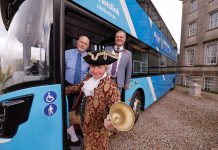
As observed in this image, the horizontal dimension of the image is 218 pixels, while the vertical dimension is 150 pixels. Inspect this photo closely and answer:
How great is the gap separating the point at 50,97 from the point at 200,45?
18561 mm

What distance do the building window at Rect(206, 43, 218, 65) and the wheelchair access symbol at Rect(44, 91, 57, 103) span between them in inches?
658

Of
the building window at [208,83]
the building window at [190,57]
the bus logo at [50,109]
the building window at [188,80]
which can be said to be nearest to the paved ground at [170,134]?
the bus logo at [50,109]

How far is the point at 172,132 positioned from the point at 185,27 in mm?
18785

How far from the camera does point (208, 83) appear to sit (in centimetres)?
1602

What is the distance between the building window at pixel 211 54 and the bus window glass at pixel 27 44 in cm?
1674

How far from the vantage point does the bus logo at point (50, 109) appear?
6.07ft

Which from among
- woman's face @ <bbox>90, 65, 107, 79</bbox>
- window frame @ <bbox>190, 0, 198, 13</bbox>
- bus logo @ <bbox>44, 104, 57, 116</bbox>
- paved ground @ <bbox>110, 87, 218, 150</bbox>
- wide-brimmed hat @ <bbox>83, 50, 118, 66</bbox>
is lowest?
paved ground @ <bbox>110, 87, 218, 150</bbox>

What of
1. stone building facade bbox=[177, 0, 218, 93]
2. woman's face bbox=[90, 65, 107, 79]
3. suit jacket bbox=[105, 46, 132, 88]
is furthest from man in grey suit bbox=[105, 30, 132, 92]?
stone building facade bbox=[177, 0, 218, 93]

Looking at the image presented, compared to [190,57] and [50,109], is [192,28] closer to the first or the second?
[190,57]

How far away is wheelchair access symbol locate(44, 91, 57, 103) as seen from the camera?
1.84 m

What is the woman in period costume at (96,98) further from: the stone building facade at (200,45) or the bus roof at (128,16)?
the stone building facade at (200,45)

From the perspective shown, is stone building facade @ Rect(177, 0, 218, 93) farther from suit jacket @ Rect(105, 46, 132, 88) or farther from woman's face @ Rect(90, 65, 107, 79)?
woman's face @ Rect(90, 65, 107, 79)

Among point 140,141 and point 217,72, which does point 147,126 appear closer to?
point 140,141

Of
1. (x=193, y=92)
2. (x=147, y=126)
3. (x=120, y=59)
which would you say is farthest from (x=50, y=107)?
(x=193, y=92)
